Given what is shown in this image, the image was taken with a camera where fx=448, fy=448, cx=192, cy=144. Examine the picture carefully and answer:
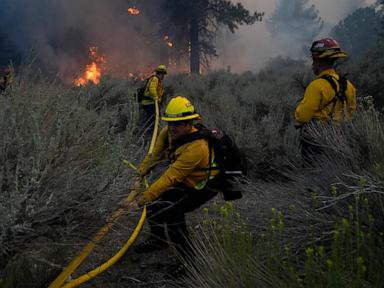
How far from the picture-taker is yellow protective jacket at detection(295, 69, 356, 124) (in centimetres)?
418

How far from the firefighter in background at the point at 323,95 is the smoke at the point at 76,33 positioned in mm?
13782

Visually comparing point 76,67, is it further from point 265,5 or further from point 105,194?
point 265,5

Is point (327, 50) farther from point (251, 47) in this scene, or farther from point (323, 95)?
point (251, 47)

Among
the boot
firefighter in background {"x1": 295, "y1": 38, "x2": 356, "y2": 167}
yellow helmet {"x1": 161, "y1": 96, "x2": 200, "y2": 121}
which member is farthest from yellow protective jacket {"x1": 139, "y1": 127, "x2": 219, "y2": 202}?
firefighter in background {"x1": 295, "y1": 38, "x2": 356, "y2": 167}

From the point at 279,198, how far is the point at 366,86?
6.69 metres

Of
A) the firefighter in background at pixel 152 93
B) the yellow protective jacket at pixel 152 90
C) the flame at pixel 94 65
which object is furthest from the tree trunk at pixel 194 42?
the yellow protective jacket at pixel 152 90

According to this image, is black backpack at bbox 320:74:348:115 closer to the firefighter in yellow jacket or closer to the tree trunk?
the firefighter in yellow jacket

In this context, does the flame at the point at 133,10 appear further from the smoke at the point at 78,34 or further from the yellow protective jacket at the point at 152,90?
the yellow protective jacket at the point at 152,90

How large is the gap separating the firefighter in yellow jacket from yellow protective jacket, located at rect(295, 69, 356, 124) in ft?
3.76

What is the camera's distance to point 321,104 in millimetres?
4230

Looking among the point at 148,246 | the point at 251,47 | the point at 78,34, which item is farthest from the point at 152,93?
the point at 251,47

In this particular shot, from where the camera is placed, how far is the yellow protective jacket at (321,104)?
4.18m

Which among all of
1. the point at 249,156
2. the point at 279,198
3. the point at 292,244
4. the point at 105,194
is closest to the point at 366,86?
the point at 249,156

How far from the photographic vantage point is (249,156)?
6359 mm
